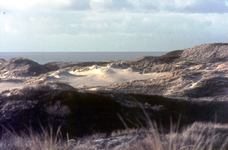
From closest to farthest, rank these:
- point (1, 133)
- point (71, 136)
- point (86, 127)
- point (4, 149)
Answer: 1. point (4, 149)
2. point (1, 133)
3. point (71, 136)
4. point (86, 127)

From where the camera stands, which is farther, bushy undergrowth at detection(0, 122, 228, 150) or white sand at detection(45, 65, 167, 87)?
white sand at detection(45, 65, 167, 87)

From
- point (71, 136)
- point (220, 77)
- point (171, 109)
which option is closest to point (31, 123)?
point (71, 136)

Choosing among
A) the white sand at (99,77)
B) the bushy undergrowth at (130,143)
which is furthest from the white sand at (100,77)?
the bushy undergrowth at (130,143)

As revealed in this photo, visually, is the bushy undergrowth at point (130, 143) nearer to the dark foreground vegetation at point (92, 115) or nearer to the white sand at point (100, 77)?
the dark foreground vegetation at point (92, 115)

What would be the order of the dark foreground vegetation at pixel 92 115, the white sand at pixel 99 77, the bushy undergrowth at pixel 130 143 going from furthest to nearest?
1. the white sand at pixel 99 77
2. the dark foreground vegetation at pixel 92 115
3. the bushy undergrowth at pixel 130 143

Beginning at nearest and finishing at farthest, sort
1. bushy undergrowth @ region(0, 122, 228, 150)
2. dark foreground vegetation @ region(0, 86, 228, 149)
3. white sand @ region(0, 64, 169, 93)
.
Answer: bushy undergrowth @ region(0, 122, 228, 150)
dark foreground vegetation @ region(0, 86, 228, 149)
white sand @ region(0, 64, 169, 93)

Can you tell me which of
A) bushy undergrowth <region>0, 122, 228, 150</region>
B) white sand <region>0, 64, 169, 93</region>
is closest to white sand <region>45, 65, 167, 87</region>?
white sand <region>0, 64, 169, 93</region>

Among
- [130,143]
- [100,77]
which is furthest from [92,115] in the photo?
[100,77]

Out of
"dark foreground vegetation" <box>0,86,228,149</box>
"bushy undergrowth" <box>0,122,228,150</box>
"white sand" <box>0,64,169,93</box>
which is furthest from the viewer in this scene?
"white sand" <box>0,64,169,93</box>

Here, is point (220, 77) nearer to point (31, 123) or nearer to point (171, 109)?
point (171, 109)

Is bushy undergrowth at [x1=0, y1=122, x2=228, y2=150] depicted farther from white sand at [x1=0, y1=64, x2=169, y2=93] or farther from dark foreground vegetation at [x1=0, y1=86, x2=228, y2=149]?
white sand at [x1=0, y1=64, x2=169, y2=93]

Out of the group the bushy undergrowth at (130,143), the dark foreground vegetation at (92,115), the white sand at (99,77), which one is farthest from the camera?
the white sand at (99,77)
